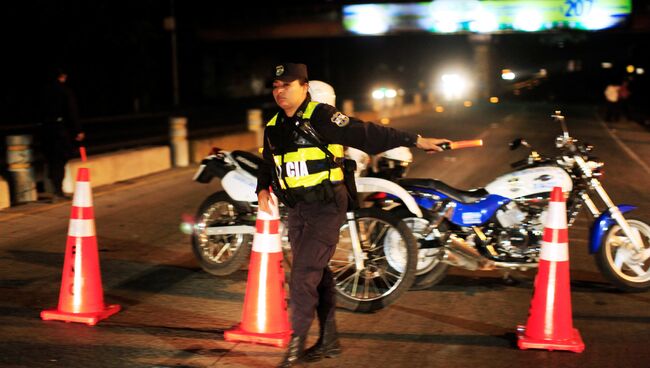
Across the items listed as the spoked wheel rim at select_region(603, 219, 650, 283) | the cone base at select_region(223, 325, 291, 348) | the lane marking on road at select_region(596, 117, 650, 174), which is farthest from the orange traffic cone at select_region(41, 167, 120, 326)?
the lane marking on road at select_region(596, 117, 650, 174)

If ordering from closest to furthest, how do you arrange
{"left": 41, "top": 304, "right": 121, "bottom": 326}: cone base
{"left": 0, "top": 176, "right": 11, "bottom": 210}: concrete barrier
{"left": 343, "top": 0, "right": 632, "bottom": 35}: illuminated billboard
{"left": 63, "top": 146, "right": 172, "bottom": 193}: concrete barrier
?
1. {"left": 41, "top": 304, "right": 121, "bottom": 326}: cone base
2. {"left": 0, "top": 176, "right": 11, "bottom": 210}: concrete barrier
3. {"left": 63, "top": 146, "right": 172, "bottom": 193}: concrete barrier
4. {"left": 343, "top": 0, "right": 632, "bottom": 35}: illuminated billboard

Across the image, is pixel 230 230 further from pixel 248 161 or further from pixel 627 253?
pixel 627 253

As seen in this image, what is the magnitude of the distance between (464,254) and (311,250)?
6.73 ft

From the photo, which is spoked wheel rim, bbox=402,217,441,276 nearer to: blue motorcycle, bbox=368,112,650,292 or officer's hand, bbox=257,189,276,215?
blue motorcycle, bbox=368,112,650,292

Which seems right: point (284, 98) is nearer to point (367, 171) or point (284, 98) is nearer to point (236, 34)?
point (367, 171)

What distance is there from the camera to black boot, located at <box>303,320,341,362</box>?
5.44 metres

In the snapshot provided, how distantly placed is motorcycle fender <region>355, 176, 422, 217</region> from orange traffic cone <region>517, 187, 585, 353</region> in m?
1.23

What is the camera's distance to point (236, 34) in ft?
178

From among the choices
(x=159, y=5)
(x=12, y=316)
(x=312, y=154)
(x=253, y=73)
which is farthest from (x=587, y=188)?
(x=253, y=73)

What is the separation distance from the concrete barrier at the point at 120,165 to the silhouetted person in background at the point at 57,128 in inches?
24.7

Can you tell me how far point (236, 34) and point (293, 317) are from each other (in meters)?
50.3

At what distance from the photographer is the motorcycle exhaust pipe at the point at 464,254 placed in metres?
6.97

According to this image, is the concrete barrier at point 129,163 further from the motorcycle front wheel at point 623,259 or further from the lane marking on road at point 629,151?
the lane marking on road at point 629,151

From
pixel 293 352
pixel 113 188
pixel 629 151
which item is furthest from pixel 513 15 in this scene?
pixel 293 352
